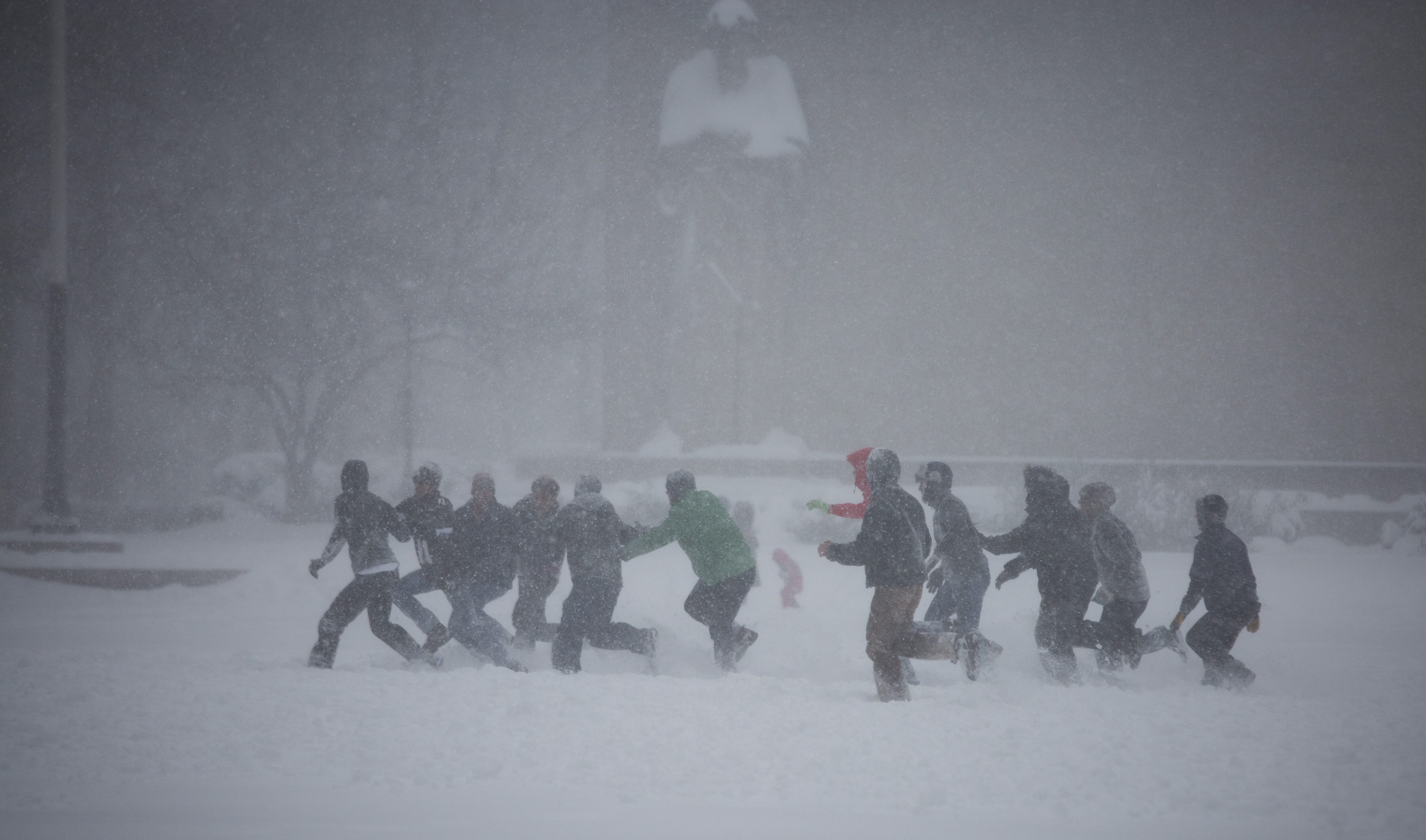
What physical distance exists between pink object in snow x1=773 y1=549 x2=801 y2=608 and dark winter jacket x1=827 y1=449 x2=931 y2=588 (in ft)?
12.5

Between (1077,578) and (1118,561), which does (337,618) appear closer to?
(1077,578)

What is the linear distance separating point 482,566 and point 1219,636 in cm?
553

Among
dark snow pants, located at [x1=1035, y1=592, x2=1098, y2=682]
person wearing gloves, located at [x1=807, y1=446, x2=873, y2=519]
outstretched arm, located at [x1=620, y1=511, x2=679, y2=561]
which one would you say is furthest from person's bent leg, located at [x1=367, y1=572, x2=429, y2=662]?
dark snow pants, located at [x1=1035, y1=592, x2=1098, y2=682]

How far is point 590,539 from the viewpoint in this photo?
289 inches

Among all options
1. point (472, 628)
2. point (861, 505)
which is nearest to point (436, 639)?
point (472, 628)

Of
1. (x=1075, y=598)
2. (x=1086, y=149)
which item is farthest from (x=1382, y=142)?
(x=1075, y=598)

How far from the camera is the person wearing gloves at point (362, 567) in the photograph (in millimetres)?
7039

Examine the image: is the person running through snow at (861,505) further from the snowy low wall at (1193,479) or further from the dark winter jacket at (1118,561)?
the snowy low wall at (1193,479)

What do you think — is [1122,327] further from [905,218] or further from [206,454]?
[206,454]

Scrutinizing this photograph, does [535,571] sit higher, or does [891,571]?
[891,571]

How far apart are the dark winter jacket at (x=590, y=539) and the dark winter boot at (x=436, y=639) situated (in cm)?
106

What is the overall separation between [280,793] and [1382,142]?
22.6 m

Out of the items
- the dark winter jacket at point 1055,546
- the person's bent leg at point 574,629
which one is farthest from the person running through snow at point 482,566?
the dark winter jacket at point 1055,546

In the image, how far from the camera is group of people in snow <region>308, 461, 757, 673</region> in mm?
7148
